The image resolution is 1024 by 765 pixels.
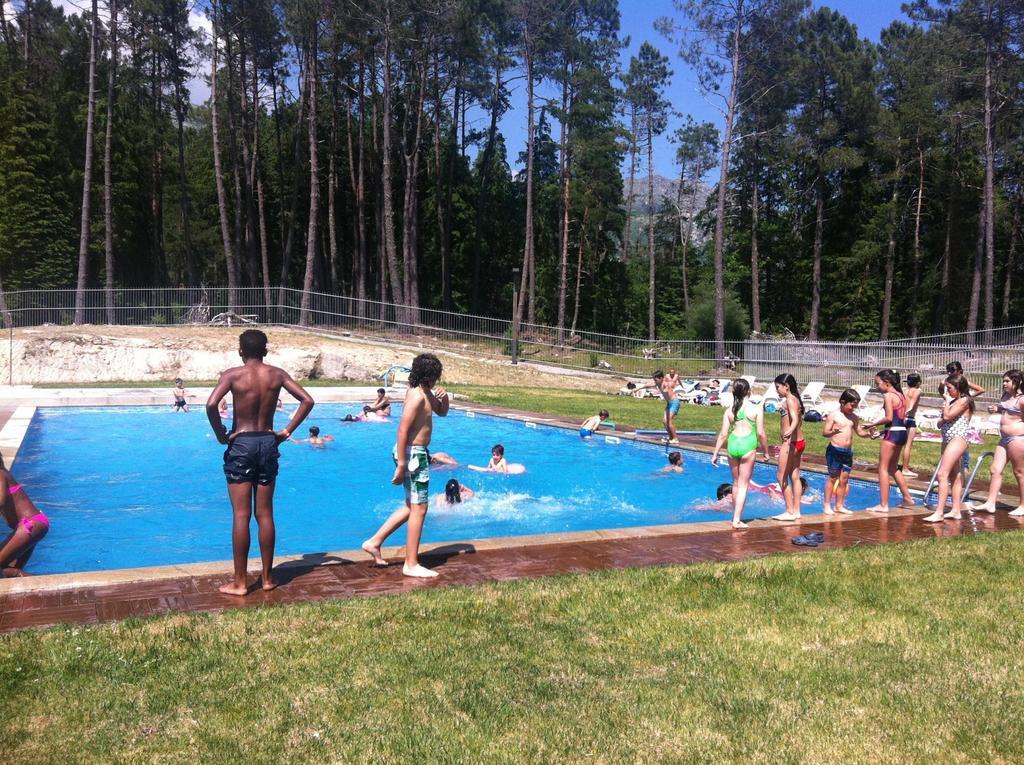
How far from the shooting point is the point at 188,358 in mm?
27078

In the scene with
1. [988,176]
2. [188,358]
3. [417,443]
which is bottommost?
[188,358]

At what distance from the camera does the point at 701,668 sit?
4496 mm

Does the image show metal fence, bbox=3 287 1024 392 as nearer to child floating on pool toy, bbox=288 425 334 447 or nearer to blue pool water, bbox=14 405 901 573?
blue pool water, bbox=14 405 901 573

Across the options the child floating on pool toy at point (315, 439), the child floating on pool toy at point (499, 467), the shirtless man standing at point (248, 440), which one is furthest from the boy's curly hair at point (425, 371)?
the child floating on pool toy at point (315, 439)

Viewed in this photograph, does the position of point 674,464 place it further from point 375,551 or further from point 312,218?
point 312,218

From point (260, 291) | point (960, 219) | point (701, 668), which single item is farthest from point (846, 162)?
point (701, 668)

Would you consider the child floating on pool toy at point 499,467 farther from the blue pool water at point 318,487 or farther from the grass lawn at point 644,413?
the grass lawn at point 644,413

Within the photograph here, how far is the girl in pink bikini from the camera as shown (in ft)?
20.0

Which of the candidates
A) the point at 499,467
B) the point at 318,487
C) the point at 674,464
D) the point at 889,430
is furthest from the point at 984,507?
the point at 318,487

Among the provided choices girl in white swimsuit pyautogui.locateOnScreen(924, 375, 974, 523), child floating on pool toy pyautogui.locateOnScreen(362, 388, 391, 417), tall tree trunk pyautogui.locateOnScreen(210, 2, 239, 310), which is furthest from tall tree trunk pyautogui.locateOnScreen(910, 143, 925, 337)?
girl in white swimsuit pyautogui.locateOnScreen(924, 375, 974, 523)

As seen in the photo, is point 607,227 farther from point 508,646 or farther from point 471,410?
point 508,646

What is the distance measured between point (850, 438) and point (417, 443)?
524 cm

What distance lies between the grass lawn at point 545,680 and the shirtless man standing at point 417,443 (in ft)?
2.27

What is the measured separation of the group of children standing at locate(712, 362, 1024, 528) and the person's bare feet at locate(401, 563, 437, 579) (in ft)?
11.6
